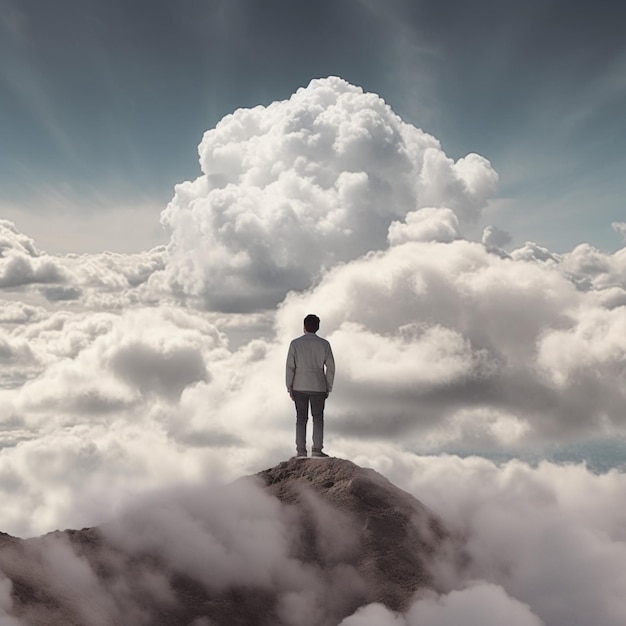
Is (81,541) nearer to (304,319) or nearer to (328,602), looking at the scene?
(328,602)

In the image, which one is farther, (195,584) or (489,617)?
(195,584)

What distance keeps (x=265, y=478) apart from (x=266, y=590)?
203 inches

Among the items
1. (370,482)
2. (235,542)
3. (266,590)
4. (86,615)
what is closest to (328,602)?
(266,590)

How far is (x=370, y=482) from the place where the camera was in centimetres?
2423

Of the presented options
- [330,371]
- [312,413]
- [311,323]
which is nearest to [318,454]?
[312,413]

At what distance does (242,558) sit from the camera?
2131 centimetres

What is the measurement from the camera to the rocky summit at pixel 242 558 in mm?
19172

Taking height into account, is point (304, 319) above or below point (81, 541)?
above

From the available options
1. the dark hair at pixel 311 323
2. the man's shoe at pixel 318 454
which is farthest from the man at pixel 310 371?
the man's shoe at pixel 318 454

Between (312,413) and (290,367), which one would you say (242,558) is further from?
(290,367)

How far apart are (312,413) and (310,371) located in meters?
1.49

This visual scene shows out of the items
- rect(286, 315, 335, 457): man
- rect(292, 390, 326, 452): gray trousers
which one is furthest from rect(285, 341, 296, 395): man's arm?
rect(292, 390, 326, 452): gray trousers

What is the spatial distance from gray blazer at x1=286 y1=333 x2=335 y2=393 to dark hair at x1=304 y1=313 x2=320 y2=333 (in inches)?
10.4

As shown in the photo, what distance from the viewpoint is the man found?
79.6 ft
